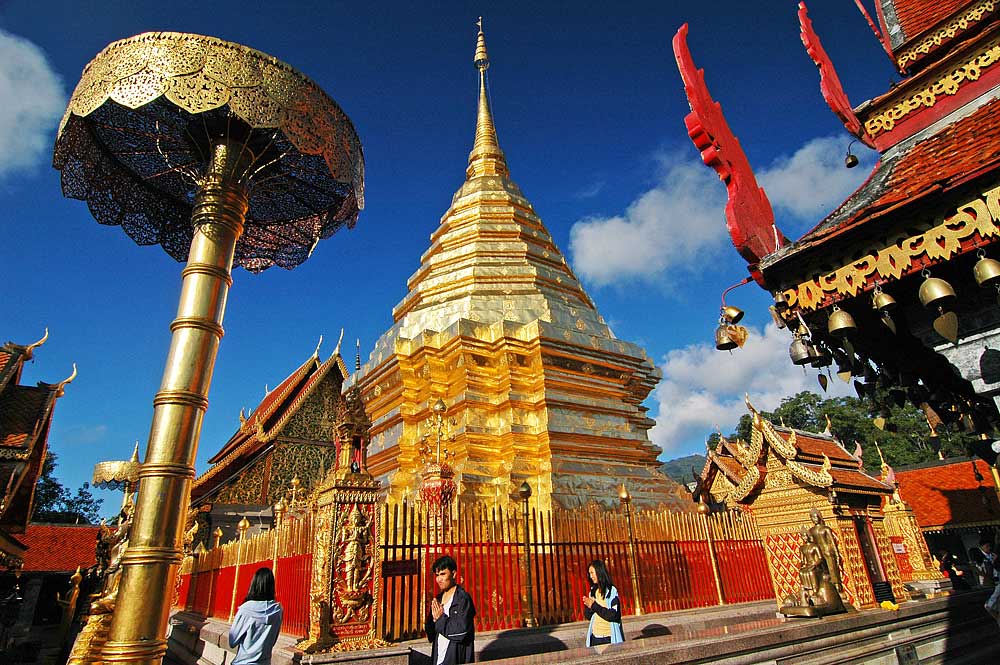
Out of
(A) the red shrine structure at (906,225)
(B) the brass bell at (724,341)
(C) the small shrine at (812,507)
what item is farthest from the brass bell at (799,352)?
(C) the small shrine at (812,507)

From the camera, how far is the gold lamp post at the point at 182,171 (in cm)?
404

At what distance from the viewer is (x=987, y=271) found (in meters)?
2.88

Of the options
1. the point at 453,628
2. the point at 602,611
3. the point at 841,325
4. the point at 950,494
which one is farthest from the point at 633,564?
the point at 950,494

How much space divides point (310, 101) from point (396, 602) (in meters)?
4.80

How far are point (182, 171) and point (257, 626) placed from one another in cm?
430

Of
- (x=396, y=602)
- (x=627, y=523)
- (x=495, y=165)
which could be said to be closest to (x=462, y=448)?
(x=627, y=523)

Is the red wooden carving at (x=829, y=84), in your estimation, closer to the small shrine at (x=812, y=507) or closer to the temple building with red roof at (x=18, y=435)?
the small shrine at (x=812, y=507)

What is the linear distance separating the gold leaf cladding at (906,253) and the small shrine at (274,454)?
12.1m

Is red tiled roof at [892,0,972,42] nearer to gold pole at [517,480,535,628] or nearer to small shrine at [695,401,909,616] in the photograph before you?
small shrine at [695,401,909,616]

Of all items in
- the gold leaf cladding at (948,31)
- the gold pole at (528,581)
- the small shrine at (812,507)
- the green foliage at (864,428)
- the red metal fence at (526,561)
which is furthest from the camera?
the green foliage at (864,428)

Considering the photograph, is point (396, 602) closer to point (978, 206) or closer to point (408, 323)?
point (978, 206)

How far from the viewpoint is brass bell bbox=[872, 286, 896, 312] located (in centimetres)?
323

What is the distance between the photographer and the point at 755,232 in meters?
4.23

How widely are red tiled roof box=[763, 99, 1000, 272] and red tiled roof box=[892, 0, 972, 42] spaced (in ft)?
4.48
